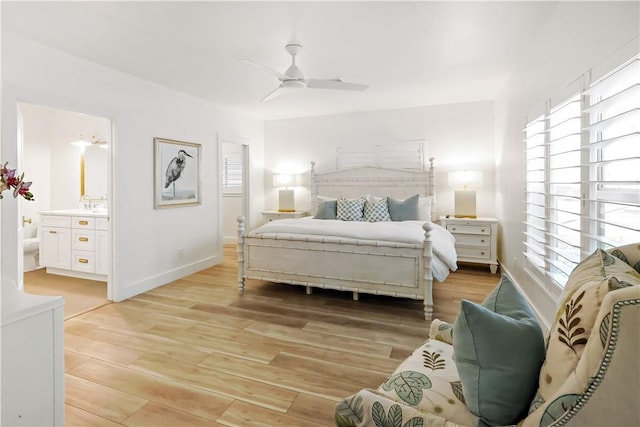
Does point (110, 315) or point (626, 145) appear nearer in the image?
point (626, 145)

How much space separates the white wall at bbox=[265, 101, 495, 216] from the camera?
200 inches

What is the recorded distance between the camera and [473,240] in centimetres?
468

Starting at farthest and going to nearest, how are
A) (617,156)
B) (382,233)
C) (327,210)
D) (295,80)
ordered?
1. (327,210)
2. (382,233)
3. (295,80)
4. (617,156)

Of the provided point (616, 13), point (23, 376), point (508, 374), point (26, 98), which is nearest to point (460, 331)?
point (508, 374)

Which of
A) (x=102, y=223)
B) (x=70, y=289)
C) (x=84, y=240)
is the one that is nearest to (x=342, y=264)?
(x=102, y=223)

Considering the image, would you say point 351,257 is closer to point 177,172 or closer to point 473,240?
point 473,240

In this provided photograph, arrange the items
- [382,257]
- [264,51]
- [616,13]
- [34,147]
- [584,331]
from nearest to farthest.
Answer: [584,331], [616,13], [264,51], [382,257], [34,147]

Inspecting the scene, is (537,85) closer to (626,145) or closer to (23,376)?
(626,145)

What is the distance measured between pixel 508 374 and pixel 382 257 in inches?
94.8

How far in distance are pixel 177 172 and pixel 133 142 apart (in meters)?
0.72

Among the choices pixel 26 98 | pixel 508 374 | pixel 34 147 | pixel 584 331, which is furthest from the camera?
pixel 34 147

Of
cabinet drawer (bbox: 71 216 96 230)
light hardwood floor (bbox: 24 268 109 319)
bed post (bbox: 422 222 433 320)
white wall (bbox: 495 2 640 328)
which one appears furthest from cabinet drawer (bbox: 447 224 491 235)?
cabinet drawer (bbox: 71 216 96 230)

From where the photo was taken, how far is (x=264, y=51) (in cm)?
306

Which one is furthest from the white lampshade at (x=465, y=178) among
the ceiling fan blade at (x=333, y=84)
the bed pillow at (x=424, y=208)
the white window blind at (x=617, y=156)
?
the white window blind at (x=617, y=156)
